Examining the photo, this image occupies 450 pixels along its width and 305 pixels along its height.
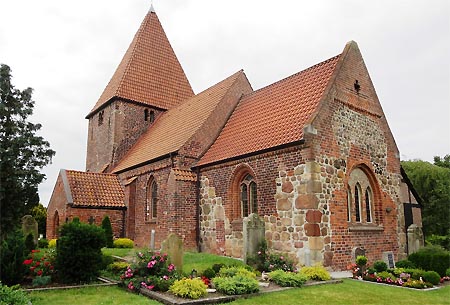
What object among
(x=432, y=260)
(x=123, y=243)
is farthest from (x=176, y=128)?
(x=432, y=260)

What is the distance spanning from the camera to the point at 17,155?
76.8ft

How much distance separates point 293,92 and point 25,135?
659 inches

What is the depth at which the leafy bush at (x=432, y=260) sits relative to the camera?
13.0 m

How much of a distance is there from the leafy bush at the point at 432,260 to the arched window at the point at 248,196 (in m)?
5.89

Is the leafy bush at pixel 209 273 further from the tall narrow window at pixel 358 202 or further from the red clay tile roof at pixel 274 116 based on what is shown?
the tall narrow window at pixel 358 202

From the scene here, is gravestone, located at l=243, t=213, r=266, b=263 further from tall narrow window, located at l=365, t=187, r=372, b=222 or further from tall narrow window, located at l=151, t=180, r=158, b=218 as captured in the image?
A: tall narrow window, located at l=151, t=180, r=158, b=218

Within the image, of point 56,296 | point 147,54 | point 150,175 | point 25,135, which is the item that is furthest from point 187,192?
point 147,54

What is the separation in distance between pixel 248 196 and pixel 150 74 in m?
15.2

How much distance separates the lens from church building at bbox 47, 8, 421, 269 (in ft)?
43.1

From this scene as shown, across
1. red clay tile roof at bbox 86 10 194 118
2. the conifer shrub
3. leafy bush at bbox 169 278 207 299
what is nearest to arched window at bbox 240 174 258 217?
leafy bush at bbox 169 278 207 299

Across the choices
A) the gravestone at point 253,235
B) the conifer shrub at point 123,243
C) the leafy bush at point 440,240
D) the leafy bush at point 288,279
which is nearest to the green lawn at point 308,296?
the leafy bush at point 288,279

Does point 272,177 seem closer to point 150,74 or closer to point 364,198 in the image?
point 364,198

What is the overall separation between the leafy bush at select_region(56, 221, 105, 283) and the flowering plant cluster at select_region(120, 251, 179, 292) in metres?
1.22

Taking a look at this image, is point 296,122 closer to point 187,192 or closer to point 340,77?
point 340,77
